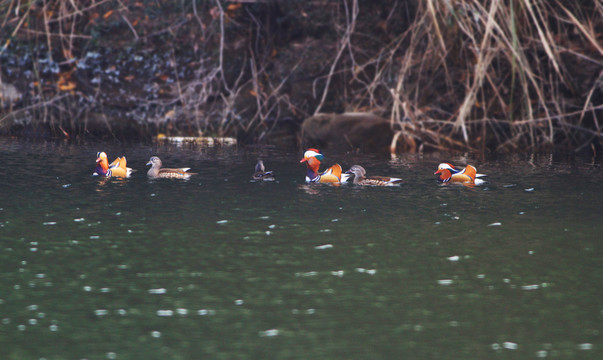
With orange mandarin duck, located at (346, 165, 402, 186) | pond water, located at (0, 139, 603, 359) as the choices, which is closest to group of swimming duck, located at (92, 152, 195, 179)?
pond water, located at (0, 139, 603, 359)

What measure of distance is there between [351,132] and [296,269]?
11.0 meters

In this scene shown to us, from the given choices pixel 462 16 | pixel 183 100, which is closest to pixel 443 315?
pixel 462 16

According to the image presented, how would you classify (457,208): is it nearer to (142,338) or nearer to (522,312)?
(522,312)

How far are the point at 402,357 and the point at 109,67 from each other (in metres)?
17.6

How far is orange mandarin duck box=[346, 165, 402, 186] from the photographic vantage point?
11.9 metres

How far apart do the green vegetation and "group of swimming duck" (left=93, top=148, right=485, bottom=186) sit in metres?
4.51

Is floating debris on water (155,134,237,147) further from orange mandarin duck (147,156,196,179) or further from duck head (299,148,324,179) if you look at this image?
duck head (299,148,324,179)

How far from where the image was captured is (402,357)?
5117mm

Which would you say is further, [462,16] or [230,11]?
[230,11]

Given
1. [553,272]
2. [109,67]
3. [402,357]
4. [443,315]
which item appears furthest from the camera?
[109,67]

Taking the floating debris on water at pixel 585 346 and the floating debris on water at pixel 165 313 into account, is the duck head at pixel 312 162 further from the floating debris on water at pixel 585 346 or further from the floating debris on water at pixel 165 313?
the floating debris on water at pixel 585 346

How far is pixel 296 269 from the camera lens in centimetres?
717

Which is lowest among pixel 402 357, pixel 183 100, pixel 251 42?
pixel 402 357

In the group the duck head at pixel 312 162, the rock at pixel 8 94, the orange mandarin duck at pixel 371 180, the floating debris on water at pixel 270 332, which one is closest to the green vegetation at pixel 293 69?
the rock at pixel 8 94
